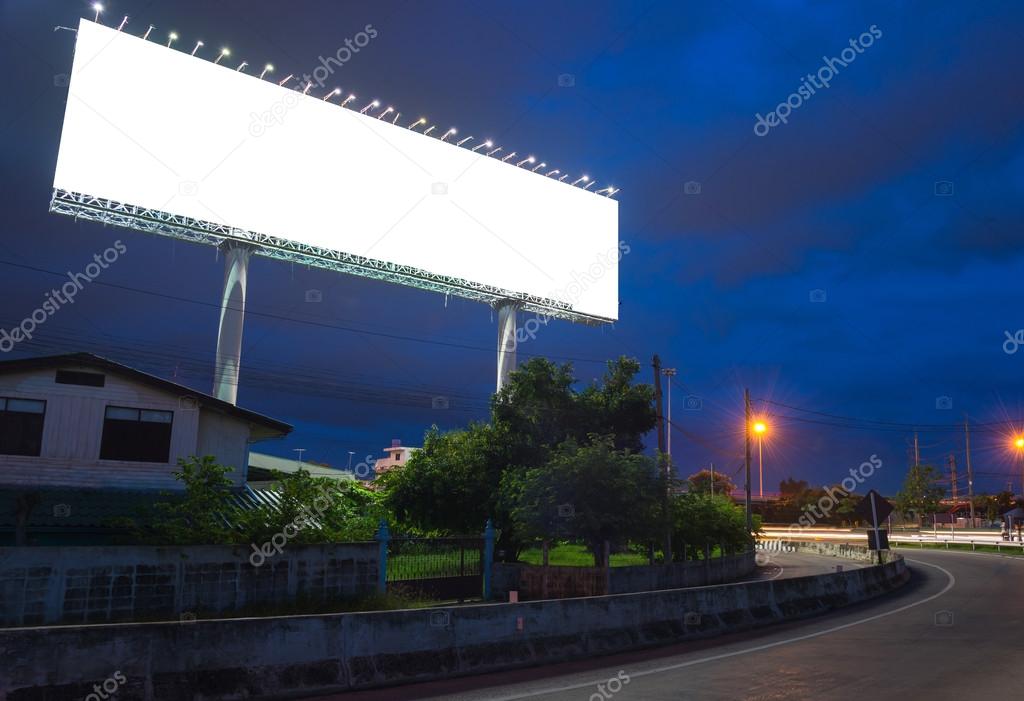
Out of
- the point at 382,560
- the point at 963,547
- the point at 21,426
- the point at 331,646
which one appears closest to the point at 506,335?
the point at 963,547

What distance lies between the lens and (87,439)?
2077cm

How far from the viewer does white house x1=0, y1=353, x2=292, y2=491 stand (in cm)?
2005

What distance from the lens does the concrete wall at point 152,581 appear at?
1584cm

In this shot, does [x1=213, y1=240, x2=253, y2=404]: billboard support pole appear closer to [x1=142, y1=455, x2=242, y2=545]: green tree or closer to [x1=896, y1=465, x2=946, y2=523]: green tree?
[x1=142, y1=455, x2=242, y2=545]: green tree

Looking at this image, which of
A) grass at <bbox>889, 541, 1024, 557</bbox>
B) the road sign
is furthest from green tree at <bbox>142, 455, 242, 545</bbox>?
grass at <bbox>889, 541, 1024, 557</bbox>

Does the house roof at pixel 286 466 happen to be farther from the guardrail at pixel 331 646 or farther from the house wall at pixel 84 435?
the guardrail at pixel 331 646

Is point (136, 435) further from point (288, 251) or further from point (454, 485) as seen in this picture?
point (288, 251)

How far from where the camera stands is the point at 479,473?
2875 cm

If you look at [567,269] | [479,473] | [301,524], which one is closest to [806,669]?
[301,524]

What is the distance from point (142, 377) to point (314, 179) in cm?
2481

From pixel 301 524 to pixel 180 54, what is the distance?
97.9ft

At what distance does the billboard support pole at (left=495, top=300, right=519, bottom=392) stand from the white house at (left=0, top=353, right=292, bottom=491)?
33.9m

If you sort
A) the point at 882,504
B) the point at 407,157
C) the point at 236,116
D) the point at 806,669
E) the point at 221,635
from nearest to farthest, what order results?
the point at 221,635 < the point at 806,669 < the point at 882,504 < the point at 236,116 < the point at 407,157

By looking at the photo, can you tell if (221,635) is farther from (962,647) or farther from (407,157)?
(407,157)
